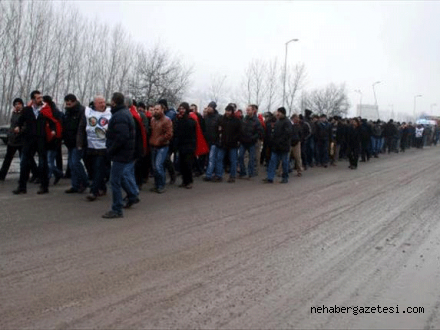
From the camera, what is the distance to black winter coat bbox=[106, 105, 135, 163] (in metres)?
7.88

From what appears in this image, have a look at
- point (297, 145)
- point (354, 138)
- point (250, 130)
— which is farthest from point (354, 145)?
point (250, 130)

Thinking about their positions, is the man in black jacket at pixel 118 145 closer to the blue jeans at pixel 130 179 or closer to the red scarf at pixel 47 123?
the blue jeans at pixel 130 179

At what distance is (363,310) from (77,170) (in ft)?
22.3

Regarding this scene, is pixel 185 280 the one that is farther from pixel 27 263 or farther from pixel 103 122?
pixel 103 122

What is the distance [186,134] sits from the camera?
1120 cm

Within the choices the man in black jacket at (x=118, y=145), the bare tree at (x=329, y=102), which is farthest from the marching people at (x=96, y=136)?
the bare tree at (x=329, y=102)

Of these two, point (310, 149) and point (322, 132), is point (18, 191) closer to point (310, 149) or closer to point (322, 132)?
point (310, 149)

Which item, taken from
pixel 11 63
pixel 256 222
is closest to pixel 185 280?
pixel 256 222

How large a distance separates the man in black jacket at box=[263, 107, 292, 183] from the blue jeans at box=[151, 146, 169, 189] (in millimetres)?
3508

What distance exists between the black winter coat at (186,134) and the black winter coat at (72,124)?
2.29m

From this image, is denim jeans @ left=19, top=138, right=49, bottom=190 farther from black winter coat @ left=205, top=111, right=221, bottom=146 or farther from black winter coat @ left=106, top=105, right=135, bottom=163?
black winter coat @ left=205, top=111, right=221, bottom=146

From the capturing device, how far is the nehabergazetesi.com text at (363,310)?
4.43 metres

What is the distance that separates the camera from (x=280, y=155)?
A: 43.4 feet

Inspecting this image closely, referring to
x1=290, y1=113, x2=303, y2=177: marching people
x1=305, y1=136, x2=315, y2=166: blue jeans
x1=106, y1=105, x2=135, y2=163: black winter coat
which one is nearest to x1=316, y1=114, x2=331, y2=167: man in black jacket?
x1=305, y1=136, x2=315, y2=166: blue jeans
